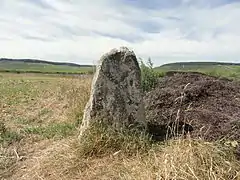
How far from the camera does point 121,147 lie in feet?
18.6

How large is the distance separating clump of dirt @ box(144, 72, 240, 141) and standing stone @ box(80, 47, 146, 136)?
483 mm

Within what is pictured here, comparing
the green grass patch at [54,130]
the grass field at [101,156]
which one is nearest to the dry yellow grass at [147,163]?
the grass field at [101,156]

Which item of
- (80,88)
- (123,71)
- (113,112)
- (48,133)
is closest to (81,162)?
(113,112)

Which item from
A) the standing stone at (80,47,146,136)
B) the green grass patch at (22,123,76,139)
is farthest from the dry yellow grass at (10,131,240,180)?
the green grass patch at (22,123,76,139)

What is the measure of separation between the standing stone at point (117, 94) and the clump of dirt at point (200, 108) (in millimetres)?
483

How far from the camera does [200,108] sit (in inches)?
273

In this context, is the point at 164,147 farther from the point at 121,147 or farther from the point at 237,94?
the point at 237,94

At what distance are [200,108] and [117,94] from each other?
150 centimetres

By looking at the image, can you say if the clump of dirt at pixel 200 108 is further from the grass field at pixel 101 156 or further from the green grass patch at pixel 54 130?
the green grass patch at pixel 54 130

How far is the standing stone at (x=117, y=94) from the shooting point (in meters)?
6.22

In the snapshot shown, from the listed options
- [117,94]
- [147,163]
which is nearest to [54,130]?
[117,94]

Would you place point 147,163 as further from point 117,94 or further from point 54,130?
point 54,130

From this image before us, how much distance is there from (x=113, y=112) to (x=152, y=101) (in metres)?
1.63

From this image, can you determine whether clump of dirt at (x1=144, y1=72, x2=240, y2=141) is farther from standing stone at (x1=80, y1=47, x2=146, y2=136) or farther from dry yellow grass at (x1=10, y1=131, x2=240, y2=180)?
dry yellow grass at (x1=10, y1=131, x2=240, y2=180)
